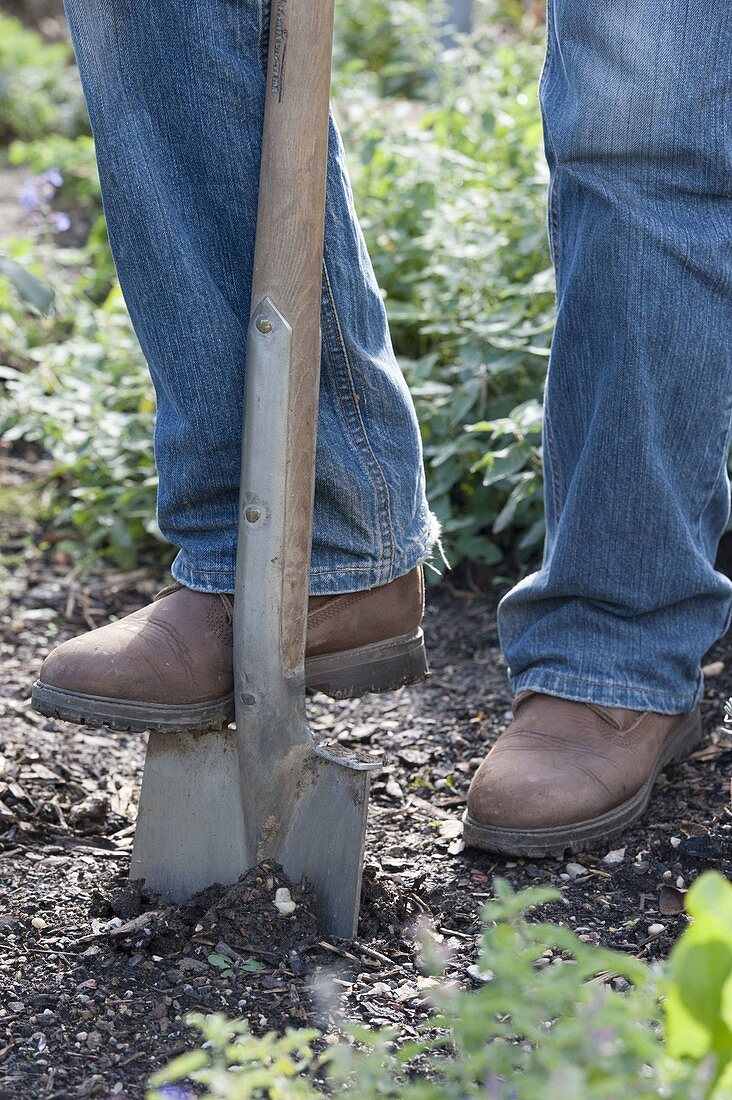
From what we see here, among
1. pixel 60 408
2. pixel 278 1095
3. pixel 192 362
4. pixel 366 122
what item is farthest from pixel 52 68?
pixel 278 1095

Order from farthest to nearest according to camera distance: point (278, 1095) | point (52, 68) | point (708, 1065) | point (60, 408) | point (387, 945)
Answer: point (52, 68) < point (60, 408) < point (387, 945) < point (278, 1095) < point (708, 1065)

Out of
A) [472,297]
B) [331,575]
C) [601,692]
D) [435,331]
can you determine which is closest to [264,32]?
[331,575]

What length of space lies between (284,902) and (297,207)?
0.84 metres

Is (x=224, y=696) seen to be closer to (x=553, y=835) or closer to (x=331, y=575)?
(x=331, y=575)

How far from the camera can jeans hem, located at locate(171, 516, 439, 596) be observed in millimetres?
1620

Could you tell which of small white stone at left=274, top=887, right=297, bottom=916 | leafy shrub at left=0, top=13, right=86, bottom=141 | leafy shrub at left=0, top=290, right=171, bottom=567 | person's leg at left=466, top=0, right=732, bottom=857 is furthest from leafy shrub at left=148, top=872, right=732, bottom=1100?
leafy shrub at left=0, top=13, right=86, bottom=141

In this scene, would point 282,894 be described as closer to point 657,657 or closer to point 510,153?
point 657,657

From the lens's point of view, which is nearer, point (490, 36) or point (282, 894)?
point (282, 894)

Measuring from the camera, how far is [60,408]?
3389 millimetres

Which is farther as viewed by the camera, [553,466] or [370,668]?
[553,466]

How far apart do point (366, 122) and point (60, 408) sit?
4.72 ft

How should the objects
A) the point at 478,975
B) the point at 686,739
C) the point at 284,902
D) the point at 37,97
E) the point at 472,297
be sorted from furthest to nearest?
the point at 37,97
the point at 472,297
the point at 686,739
the point at 284,902
the point at 478,975

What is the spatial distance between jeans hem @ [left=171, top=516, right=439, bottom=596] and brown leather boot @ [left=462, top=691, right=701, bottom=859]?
0.98 feet

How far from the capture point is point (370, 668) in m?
1.72
